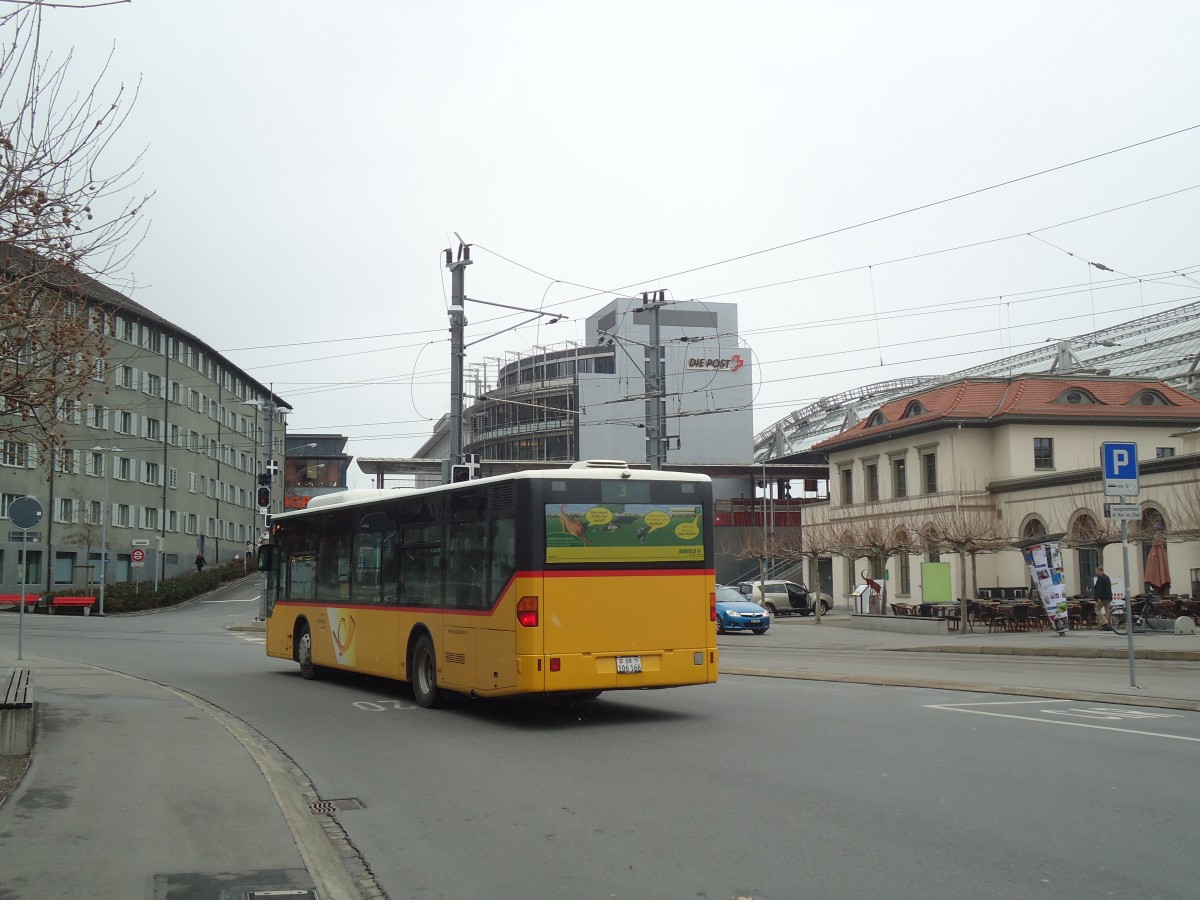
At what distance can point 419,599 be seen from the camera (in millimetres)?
14469

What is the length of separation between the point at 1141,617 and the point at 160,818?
30926 mm

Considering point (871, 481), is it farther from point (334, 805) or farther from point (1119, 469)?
point (334, 805)

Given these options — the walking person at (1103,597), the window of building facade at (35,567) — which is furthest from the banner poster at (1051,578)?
the window of building facade at (35,567)

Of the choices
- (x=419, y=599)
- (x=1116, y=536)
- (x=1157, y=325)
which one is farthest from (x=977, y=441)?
(x=419, y=599)

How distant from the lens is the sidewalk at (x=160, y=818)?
6.05 meters

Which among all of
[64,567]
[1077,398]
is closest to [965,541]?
[1077,398]

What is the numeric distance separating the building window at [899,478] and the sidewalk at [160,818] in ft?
153

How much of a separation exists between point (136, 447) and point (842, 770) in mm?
64158

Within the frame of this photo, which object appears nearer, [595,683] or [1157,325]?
[595,683]

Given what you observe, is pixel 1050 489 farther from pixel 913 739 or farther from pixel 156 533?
pixel 156 533

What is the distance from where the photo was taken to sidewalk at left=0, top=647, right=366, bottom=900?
6.05m

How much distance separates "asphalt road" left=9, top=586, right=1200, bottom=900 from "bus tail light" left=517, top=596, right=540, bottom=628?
116cm

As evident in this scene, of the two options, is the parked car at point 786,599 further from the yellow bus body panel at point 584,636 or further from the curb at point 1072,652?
the yellow bus body panel at point 584,636

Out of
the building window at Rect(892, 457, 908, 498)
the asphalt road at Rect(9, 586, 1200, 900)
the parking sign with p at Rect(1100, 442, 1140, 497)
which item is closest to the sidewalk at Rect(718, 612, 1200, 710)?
the asphalt road at Rect(9, 586, 1200, 900)
